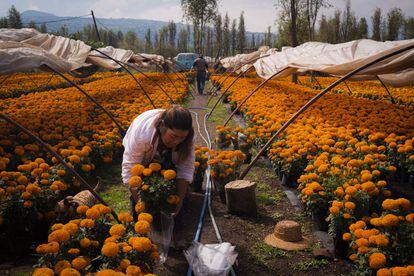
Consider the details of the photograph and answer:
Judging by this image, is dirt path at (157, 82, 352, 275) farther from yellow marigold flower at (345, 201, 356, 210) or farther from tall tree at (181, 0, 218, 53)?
tall tree at (181, 0, 218, 53)

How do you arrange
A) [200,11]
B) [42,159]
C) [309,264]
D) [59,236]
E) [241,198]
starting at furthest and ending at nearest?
[200,11], [241,198], [42,159], [309,264], [59,236]

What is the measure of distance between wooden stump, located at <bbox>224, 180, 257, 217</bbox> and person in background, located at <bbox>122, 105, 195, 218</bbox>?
91 cm

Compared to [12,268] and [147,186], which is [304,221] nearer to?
[147,186]

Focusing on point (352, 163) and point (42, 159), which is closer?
point (352, 163)

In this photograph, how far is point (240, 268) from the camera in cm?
305

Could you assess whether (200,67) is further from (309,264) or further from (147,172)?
(309,264)

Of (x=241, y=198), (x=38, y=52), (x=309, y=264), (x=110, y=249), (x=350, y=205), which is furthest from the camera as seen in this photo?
(x=38, y=52)

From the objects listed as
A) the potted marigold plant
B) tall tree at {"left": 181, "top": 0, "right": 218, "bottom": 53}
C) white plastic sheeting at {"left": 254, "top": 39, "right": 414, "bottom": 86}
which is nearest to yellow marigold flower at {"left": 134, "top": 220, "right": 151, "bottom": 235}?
the potted marigold plant

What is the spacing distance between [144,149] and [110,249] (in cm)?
125

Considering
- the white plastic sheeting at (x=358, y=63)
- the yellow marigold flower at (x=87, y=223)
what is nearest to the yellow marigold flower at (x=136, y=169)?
the yellow marigold flower at (x=87, y=223)

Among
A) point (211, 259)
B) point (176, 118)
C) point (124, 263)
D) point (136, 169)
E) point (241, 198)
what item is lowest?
point (211, 259)

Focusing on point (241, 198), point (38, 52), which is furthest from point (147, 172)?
point (38, 52)

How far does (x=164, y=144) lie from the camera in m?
3.12

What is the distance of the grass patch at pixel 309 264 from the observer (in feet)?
9.92
